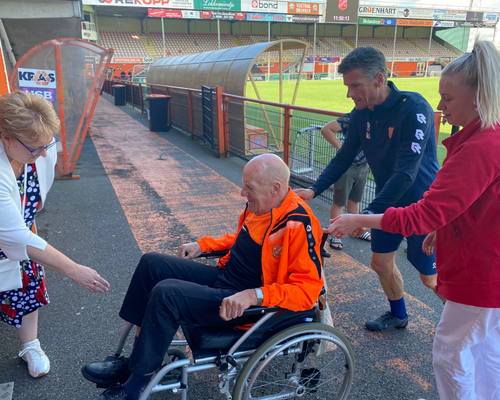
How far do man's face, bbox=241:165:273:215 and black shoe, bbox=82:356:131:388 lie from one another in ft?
3.72

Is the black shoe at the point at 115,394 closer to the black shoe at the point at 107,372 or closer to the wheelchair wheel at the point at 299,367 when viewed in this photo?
the black shoe at the point at 107,372

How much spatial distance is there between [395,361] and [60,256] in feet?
7.27

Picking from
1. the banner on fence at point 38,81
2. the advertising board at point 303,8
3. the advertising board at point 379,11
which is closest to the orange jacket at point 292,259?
the banner on fence at point 38,81

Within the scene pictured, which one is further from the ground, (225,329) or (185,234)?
(225,329)

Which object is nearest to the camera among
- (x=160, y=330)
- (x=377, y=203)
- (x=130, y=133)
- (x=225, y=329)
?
(x=160, y=330)

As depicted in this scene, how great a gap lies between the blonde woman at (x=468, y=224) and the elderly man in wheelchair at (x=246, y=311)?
461 mm

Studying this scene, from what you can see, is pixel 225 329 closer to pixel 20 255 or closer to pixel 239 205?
pixel 20 255

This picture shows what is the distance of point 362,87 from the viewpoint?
2.45 meters

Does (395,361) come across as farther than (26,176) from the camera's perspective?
Yes

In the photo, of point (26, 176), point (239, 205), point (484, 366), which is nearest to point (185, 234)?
point (239, 205)

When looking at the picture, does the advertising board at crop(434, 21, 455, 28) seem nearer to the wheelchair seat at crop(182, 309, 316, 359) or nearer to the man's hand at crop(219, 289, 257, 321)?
the wheelchair seat at crop(182, 309, 316, 359)

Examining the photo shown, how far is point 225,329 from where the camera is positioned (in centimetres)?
196

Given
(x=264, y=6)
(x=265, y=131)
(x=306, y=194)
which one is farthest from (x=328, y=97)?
(x=264, y=6)

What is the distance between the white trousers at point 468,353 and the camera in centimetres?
160
